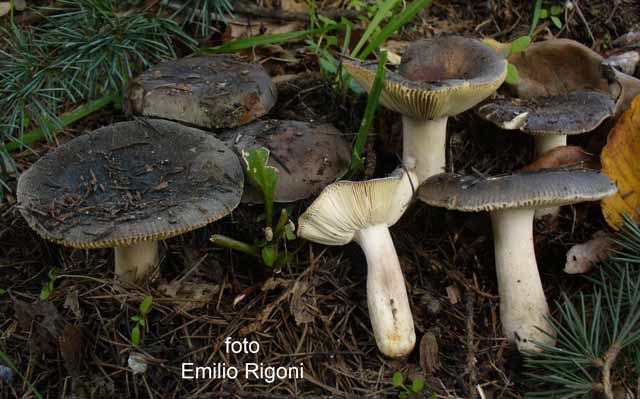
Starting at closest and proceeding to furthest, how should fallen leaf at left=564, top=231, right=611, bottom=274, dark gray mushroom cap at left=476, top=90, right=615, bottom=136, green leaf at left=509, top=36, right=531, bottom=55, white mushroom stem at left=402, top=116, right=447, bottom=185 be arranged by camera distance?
1. fallen leaf at left=564, top=231, right=611, bottom=274
2. dark gray mushroom cap at left=476, top=90, right=615, bottom=136
3. white mushroom stem at left=402, top=116, right=447, bottom=185
4. green leaf at left=509, top=36, right=531, bottom=55

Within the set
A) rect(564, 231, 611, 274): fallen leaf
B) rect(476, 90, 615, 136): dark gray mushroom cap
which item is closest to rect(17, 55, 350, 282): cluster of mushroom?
rect(476, 90, 615, 136): dark gray mushroom cap

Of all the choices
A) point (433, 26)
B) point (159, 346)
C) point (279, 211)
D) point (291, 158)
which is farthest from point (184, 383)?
point (433, 26)

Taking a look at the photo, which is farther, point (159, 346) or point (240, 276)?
point (240, 276)

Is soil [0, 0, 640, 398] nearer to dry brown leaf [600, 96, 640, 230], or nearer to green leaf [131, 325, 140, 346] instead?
green leaf [131, 325, 140, 346]

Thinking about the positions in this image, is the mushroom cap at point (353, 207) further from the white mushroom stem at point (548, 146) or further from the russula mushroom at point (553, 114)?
the white mushroom stem at point (548, 146)

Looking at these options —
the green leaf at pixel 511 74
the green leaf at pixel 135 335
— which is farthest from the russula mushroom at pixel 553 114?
the green leaf at pixel 135 335

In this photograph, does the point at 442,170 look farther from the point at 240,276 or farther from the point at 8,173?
the point at 8,173

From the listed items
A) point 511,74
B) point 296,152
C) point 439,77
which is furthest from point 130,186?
point 511,74
